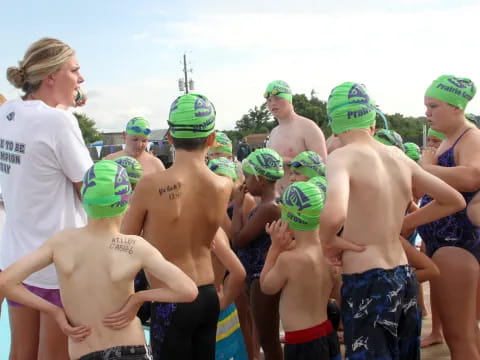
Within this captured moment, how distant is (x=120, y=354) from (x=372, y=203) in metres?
1.56

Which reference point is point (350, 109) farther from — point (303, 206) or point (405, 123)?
point (405, 123)

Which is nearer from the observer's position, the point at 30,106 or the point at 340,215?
the point at 340,215

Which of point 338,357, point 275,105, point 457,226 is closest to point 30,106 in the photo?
point 338,357

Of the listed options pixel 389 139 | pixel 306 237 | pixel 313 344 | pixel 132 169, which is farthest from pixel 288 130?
pixel 313 344

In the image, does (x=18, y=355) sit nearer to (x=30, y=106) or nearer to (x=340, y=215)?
(x=30, y=106)

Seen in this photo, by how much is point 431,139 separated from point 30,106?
4.78 meters

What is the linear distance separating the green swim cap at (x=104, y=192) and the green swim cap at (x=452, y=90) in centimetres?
258

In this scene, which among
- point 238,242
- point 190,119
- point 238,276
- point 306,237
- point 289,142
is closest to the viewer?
point 190,119

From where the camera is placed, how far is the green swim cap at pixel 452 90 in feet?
12.8

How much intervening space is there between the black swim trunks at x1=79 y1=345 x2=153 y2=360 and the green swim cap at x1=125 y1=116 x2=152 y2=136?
4.24 meters

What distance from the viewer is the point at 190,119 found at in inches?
118

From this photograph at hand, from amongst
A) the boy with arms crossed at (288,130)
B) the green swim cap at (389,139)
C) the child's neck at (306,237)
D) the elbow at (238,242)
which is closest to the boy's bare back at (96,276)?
the child's neck at (306,237)

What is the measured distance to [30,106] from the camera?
114 inches

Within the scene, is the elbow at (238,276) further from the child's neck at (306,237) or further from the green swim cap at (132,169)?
the green swim cap at (132,169)
